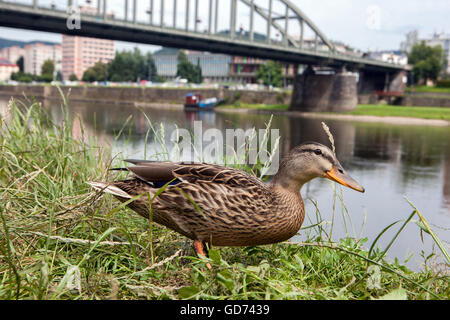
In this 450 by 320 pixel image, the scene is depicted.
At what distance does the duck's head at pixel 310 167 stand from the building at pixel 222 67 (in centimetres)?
8969

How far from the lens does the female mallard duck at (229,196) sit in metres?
2.45

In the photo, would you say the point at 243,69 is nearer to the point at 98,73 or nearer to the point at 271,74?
the point at 271,74

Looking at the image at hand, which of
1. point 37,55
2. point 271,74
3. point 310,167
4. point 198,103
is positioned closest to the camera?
point 310,167

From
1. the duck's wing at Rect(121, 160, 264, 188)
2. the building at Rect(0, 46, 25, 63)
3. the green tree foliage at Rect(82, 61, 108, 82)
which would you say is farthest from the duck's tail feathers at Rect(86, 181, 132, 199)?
the building at Rect(0, 46, 25, 63)

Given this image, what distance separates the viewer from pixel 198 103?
52625 millimetres

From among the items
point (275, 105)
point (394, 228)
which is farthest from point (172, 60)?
point (394, 228)

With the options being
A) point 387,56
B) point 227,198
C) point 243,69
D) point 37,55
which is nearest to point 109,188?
point 227,198

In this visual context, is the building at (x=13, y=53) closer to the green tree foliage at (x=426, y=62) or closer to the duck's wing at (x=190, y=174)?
the green tree foliage at (x=426, y=62)

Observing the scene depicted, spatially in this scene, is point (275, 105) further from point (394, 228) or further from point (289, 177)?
point (289, 177)

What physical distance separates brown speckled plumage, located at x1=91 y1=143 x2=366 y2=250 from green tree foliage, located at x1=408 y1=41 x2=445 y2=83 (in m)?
74.4

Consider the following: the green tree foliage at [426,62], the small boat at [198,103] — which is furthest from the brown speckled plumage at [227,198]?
the green tree foliage at [426,62]

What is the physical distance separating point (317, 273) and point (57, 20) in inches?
1233

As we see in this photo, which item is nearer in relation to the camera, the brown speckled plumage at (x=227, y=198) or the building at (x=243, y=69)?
the brown speckled plumage at (x=227, y=198)

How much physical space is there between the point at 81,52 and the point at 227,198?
13838 centimetres
